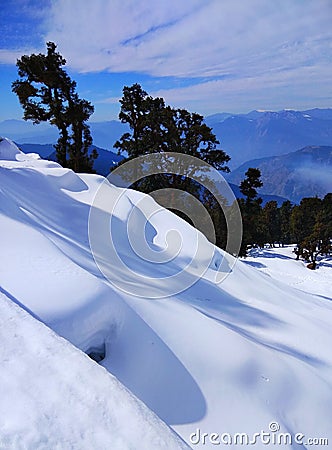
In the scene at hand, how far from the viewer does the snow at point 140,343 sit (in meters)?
1.74

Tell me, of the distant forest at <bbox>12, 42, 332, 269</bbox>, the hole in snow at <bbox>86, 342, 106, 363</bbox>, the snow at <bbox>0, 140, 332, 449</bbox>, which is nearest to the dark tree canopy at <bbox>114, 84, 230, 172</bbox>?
the distant forest at <bbox>12, 42, 332, 269</bbox>

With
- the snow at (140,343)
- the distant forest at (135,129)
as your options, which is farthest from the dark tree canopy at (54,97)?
the snow at (140,343)

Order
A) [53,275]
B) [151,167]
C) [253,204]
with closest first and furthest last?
[53,275] → [151,167] → [253,204]

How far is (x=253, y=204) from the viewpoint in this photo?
819 inches

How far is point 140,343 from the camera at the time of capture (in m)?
3.25

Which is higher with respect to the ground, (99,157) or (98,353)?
(98,353)

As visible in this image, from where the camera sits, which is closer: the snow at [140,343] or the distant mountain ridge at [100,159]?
the snow at [140,343]

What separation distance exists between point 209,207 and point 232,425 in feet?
47.3

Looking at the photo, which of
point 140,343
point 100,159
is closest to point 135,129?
point 140,343

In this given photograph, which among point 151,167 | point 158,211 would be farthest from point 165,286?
point 151,167

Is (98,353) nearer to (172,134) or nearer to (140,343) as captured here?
(140,343)

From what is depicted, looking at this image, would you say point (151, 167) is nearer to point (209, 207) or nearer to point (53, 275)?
point (209, 207)

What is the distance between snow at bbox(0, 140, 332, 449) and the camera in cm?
174

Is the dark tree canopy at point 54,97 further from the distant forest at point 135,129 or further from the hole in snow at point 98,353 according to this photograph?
the hole in snow at point 98,353
